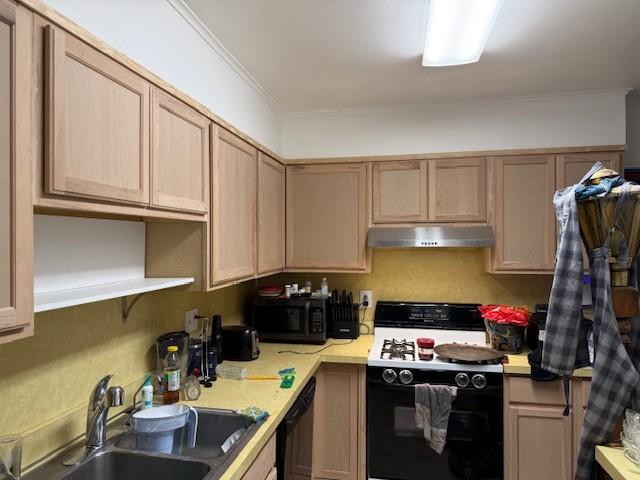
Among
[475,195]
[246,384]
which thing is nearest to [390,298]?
[475,195]

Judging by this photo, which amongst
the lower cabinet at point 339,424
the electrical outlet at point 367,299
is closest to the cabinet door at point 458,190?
the electrical outlet at point 367,299

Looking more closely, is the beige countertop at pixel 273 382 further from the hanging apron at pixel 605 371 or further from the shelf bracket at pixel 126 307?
the shelf bracket at pixel 126 307

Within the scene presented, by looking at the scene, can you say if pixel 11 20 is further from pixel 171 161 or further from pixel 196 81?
pixel 196 81

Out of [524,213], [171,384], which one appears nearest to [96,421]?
[171,384]

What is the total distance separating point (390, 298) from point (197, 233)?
69.9 inches

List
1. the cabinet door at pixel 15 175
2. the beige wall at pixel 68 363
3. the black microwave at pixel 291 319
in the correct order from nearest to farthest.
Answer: the cabinet door at pixel 15 175 → the beige wall at pixel 68 363 → the black microwave at pixel 291 319

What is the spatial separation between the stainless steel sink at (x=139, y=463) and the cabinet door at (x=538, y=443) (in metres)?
1.56

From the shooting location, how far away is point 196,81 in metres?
1.86

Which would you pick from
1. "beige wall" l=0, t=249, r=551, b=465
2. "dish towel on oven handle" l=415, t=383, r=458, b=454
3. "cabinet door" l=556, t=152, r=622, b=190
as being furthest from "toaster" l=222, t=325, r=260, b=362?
"cabinet door" l=556, t=152, r=622, b=190

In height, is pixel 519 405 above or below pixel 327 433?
above

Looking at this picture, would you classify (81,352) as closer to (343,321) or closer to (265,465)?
(265,465)

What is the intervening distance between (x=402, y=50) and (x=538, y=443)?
2.20m

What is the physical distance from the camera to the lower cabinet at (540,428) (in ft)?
7.38

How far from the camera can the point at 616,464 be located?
1.21 m
